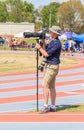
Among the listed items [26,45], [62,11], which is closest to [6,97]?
[26,45]

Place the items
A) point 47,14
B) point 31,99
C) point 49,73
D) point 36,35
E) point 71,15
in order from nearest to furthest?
point 36,35
point 49,73
point 31,99
point 71,15
point 47,14

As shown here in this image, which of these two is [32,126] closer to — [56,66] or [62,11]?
[56,66]

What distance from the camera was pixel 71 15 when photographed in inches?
3797

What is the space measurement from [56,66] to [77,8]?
89350 mm

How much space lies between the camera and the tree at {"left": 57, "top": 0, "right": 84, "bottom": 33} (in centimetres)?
9681

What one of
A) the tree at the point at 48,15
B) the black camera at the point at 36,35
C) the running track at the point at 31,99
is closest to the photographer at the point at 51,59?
the black camera at the point at 36,35

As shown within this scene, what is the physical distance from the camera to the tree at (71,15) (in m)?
96.8

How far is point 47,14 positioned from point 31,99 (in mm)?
113089

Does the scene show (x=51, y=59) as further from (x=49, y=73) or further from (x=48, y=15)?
(x=48, y=15)

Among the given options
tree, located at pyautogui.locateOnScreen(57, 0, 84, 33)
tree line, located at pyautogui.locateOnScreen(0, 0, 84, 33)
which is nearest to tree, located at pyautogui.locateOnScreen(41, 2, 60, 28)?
tree line, located at pyautogui.locateOnScreen(0, 0, 84, 33)

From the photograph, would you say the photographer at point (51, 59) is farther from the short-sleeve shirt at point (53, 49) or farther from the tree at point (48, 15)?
Answer: the tree at point (48, 15)

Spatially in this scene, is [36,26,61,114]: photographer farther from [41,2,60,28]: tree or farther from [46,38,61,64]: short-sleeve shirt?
[41,2,60,28]: tree

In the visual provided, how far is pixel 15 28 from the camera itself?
90.2 m

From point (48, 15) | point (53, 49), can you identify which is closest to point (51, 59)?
point (53, 49)
